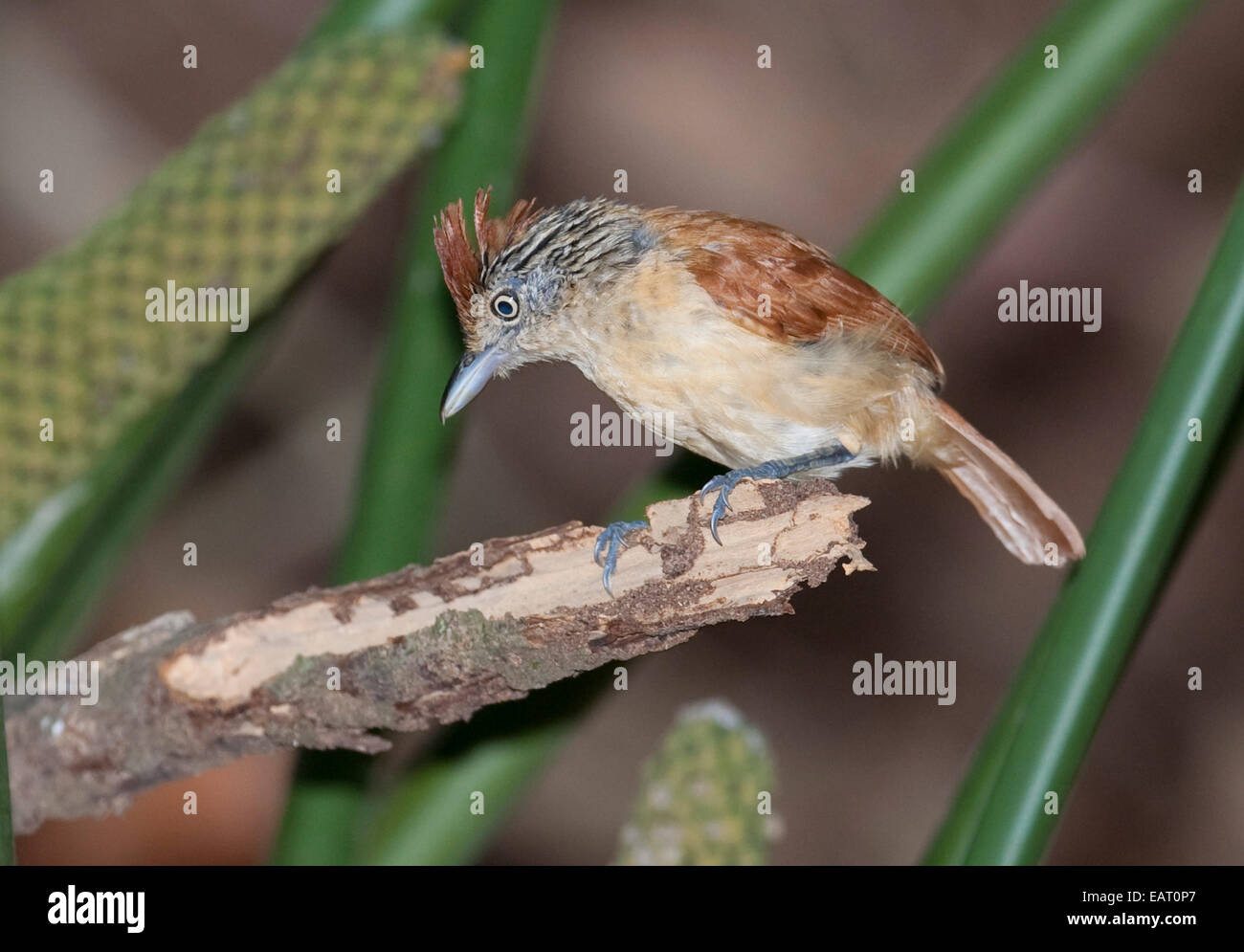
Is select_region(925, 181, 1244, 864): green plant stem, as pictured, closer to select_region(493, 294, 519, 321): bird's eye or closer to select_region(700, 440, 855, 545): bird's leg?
select_region(700, 440, 855, 545): bird's leg

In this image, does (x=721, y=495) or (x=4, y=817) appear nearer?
(x=4, y=817)

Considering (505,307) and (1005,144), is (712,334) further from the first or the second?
(1005,144)

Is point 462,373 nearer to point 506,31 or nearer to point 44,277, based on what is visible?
point 506,31

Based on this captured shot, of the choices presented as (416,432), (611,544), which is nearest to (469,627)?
(611,544)

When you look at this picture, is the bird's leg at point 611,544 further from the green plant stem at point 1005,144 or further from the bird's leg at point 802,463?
the green plant stem at point 1005,144

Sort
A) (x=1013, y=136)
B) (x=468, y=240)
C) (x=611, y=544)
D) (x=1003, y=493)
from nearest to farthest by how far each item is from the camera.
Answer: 1. (x=611, y=544)
2. (x=1013, y=136)
3. (x=468, y=240)
4. (x=1003, y=493)

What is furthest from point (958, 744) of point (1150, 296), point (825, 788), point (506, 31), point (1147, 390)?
point (506, 31)

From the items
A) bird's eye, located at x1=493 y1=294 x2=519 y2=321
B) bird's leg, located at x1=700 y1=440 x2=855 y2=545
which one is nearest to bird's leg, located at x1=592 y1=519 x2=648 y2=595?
bird's leg, located at x1=700 y1=440 x2=855 y2=545
